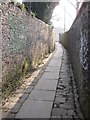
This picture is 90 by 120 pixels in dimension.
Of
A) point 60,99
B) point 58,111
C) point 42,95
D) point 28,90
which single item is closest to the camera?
point 58,111

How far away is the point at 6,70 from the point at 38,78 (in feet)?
9.11

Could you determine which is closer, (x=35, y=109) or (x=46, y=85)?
(x=35, y=109)

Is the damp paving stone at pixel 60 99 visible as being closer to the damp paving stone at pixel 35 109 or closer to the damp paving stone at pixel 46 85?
the damp paving stone at pixel 35 109

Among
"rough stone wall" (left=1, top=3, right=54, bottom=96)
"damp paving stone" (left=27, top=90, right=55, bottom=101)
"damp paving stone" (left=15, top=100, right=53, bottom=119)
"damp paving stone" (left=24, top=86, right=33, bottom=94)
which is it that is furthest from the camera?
"damp paving stone" (left=24, top=86, right=33, bottom=94)

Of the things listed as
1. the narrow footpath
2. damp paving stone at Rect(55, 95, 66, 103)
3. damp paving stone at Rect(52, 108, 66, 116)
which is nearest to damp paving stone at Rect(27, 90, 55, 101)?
the narrow footpath

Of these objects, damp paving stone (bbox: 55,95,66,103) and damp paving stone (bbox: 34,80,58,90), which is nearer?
damp paving stone (bbox: 55,95,66,103)

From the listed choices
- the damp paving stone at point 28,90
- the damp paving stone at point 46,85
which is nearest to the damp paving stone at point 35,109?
the damp paving stone at point 28,90

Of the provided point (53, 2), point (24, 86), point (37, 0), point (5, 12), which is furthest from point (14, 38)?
point (53, 2)

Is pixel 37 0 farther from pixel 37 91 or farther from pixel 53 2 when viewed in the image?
pixel 37 91

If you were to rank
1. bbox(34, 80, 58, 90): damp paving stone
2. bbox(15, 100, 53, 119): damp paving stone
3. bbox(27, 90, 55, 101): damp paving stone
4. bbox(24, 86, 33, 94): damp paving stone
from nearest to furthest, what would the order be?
bbox(15, 100, 53, 119): damp paving stone
bbox(27, 90, 55, 101): damp paving stone
bbox(24, 86, 33, 94): damp paving stone
bbox(34, 80, 58, 90): damp paving stone

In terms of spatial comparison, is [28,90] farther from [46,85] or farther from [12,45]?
[12,45]

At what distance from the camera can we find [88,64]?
4211 mm

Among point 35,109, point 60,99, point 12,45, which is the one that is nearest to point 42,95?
point 60,99

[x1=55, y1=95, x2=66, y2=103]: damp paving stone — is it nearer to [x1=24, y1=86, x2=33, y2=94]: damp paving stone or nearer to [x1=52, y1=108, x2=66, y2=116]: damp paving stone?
[x1=52, y1=108, x2=66, y2=116]: damp paving stone
